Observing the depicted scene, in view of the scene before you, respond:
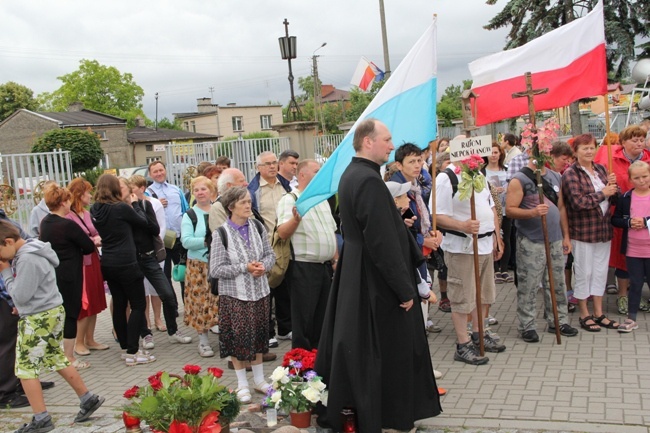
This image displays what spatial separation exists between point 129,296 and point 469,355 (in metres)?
3.49

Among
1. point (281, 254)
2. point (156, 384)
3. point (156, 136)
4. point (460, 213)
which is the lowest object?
point (156, 384)

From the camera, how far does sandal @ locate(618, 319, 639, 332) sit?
6.64 m

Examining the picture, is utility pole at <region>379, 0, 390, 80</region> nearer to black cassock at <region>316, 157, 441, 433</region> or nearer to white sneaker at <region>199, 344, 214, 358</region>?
white sneaker at <region>199, 344, 214, 358</region>

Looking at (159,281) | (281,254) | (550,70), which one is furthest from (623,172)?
(159,281)

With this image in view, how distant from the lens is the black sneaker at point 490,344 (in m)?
6.36

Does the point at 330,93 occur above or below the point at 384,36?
above

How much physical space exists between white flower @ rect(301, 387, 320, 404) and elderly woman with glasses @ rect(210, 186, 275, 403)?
1.14 metres

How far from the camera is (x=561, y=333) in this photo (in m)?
6.71

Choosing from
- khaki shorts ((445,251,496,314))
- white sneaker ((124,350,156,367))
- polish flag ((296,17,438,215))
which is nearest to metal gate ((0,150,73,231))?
white sneaker ((124,350,156,367))

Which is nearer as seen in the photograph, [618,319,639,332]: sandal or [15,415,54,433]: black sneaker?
[15,415,54,433]: black sneaker

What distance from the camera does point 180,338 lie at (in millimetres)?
7762

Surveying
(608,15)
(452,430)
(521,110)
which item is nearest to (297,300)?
(452,430)

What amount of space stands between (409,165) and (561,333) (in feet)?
8.16

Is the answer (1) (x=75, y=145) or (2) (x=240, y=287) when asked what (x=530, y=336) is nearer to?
(2) (x=240, y=287)
